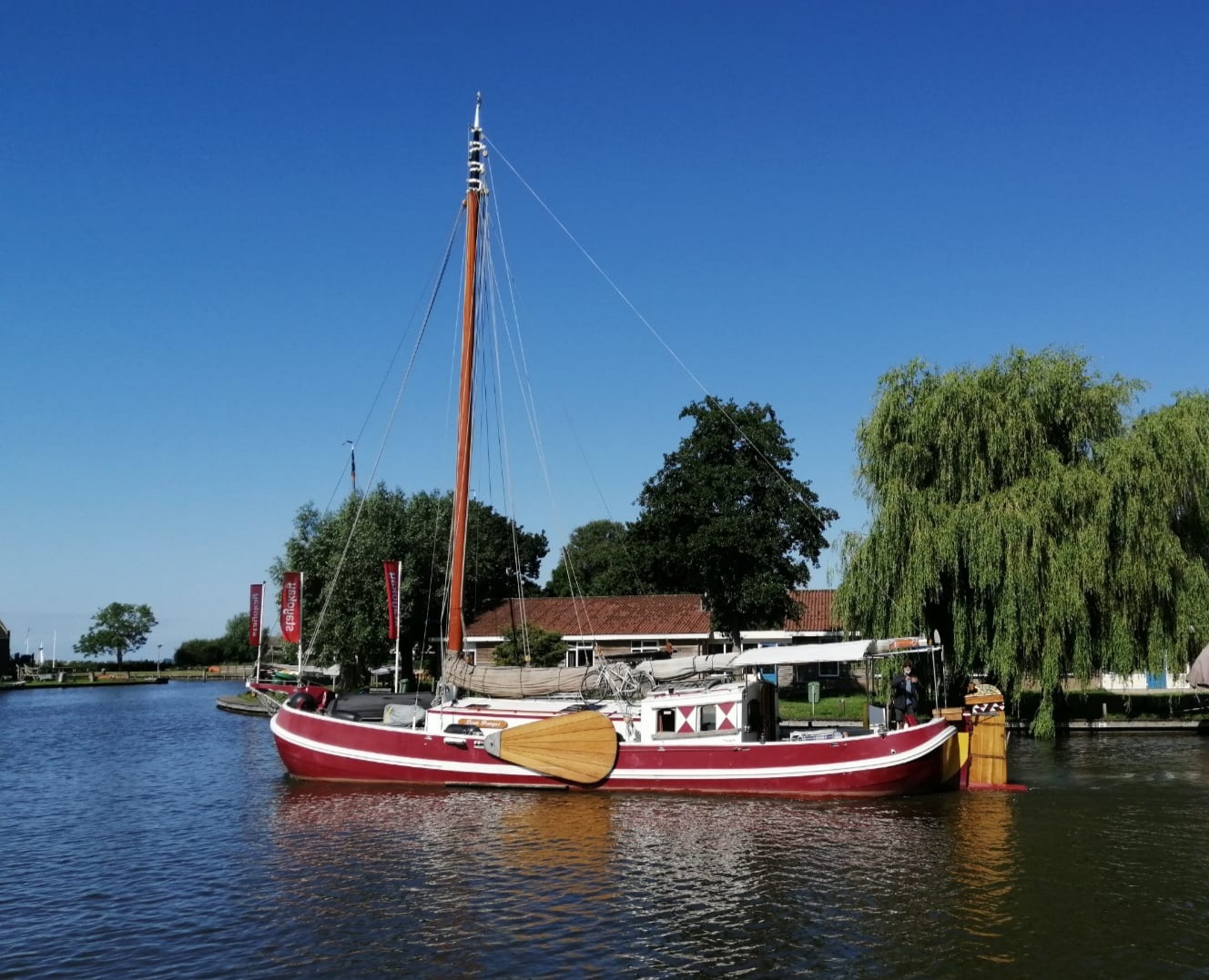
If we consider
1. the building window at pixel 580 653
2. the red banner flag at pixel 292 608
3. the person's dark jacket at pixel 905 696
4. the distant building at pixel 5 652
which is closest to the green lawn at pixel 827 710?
the person's dark jacket at pixel 905 696

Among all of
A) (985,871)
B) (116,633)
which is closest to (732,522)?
(985,871)

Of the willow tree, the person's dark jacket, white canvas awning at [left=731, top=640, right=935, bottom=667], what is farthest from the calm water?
the willow tree

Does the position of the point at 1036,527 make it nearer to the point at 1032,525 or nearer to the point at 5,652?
the point at 1032,525

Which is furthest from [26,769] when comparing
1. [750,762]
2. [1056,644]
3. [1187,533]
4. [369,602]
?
[1187,533]

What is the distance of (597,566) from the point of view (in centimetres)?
11569

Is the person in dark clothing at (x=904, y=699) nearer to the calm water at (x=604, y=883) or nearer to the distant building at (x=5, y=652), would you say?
the calm water at (x=604, y=883)

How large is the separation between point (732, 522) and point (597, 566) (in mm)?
60867

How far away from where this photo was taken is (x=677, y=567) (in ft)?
197

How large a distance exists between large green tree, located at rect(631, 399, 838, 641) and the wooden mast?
987 inches

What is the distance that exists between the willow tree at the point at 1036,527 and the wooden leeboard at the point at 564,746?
504 inches

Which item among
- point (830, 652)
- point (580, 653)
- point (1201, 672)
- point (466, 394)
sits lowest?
point (580, 653)

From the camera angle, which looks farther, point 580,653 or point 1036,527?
point 580,653

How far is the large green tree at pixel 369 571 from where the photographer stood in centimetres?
6212

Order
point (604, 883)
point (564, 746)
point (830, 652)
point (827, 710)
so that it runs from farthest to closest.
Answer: point (827, 710)
point (830, 652)
point (564, 746)
point (604, 883)
